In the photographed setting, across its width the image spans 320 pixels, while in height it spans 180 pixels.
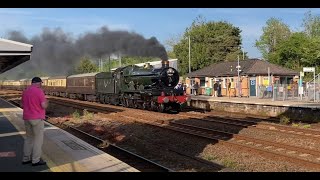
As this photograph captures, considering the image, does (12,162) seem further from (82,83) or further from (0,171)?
(82,83)

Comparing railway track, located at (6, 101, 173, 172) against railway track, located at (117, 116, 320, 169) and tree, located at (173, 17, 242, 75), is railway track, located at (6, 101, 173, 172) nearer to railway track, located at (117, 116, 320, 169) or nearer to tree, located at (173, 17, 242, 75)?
railway track, located at (117, 116, 320, 169)

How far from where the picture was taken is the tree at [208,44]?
68688mm

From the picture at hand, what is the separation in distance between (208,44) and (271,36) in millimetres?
11990

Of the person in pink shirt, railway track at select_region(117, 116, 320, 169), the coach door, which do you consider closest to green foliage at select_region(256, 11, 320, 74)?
the coach door

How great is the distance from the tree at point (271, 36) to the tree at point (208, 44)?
13.6ft

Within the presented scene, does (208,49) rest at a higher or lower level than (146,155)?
higher

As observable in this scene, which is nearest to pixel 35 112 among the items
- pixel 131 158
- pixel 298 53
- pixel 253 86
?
pixel 131 158

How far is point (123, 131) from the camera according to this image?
674 inches

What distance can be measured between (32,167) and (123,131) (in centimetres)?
945

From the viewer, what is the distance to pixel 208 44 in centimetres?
7369

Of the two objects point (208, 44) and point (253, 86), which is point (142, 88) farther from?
point (208, 44)
